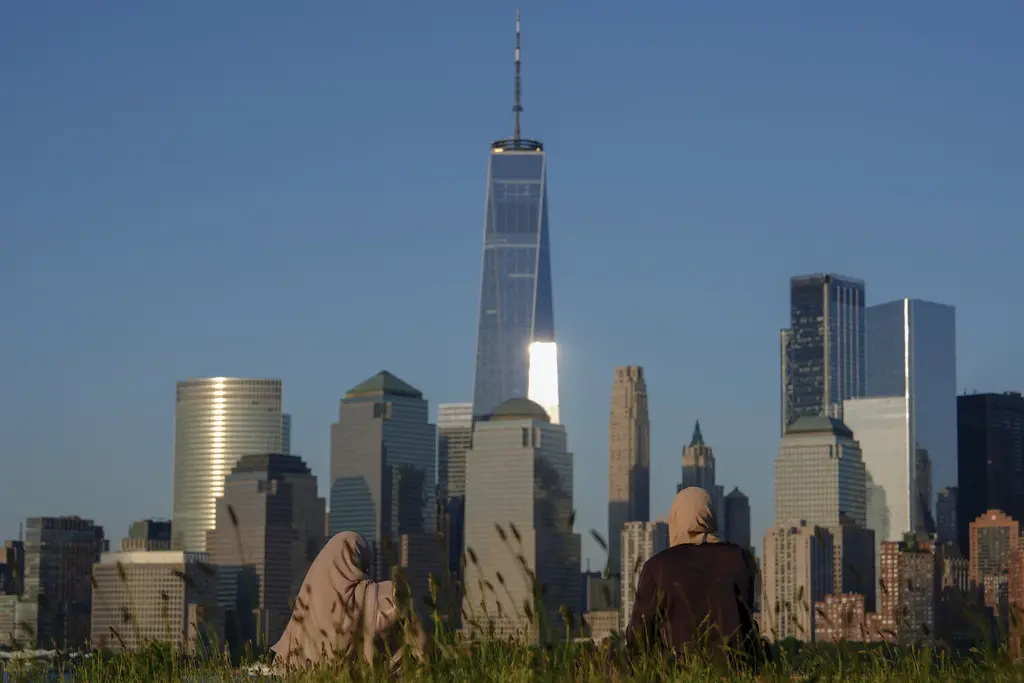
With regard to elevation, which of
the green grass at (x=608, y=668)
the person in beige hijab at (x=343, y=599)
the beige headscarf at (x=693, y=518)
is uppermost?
the beige headscarf at (x=693, y=518)

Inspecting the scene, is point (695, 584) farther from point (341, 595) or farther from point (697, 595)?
point (341, 595)

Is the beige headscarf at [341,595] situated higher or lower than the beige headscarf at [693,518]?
lower

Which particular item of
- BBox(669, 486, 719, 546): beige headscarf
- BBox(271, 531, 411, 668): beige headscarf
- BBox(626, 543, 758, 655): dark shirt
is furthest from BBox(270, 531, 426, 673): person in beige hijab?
BBox(669, 486, 719, 546): beige headscarf

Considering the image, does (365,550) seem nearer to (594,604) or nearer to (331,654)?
(331,654)

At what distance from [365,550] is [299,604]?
1712mm

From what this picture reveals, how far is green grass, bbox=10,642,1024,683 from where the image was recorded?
29.3ft

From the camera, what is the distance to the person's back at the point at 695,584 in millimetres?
10711

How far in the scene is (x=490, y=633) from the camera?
995 centimetres

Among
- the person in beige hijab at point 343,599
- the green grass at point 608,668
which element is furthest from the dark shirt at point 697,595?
the person in beige hijab at point 343,599

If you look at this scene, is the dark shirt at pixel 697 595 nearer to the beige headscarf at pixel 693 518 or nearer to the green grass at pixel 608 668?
the beige headscarf at pixel 693 518

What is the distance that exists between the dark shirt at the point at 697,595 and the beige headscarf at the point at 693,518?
0.06m

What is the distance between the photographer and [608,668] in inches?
373

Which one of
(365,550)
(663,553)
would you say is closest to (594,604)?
(663,553)

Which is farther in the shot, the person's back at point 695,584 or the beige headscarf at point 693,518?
the beige headscarf at point 693,518
